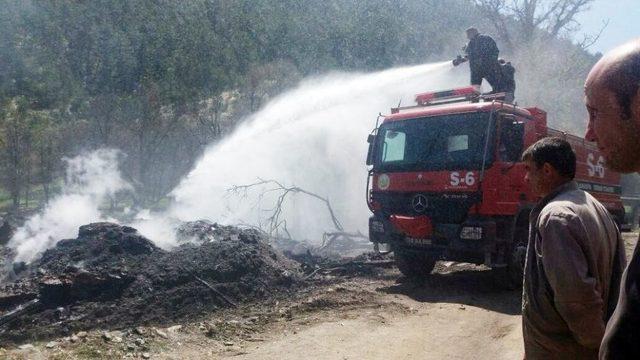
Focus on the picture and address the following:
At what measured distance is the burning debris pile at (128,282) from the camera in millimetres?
7000

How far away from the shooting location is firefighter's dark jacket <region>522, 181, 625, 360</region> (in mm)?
2477

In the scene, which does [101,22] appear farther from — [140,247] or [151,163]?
[140,247]

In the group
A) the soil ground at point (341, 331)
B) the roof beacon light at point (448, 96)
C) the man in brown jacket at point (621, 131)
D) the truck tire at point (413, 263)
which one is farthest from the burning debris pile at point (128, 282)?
the man in brown jacket at point (621, 131)

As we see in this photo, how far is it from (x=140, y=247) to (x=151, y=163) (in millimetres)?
13137

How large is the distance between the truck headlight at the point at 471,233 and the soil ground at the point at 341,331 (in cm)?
96

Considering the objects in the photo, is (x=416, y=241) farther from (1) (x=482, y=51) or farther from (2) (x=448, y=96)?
(1) (x=482, y=51)

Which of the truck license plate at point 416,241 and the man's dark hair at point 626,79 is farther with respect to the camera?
the truck license plate at point 416,241

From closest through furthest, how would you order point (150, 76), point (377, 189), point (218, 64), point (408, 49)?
point (377, 189)
point (150, 76)
point (218, 64)
point (408, 49)

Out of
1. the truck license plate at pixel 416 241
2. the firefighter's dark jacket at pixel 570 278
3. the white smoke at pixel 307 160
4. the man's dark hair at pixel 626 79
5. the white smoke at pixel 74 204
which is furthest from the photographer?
the white smoke at pixel 307 160

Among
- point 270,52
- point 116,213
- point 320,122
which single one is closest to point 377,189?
point 320,122

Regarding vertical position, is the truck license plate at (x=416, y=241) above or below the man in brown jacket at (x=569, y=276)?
below

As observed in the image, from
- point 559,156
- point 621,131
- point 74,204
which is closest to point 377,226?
point 559,156

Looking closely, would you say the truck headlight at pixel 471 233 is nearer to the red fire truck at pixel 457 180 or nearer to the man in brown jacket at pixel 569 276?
the red fire truck at pixel 457 180

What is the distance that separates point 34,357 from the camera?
208 inches
